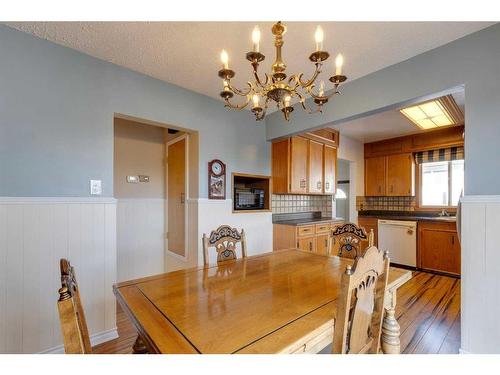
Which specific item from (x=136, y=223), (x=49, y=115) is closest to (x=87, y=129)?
(x=49, y=115)

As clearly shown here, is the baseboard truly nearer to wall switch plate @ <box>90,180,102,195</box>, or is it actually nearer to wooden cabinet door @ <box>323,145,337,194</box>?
wall switch plate @ <box>90,180,102,195</box>

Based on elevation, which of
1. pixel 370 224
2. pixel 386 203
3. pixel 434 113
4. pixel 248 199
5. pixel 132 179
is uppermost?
pixel 434 113

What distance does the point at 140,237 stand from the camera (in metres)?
3.22

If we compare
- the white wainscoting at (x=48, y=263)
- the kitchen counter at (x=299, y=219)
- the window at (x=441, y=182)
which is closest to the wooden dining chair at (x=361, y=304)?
the white wainscoting at (x=48, y=263)

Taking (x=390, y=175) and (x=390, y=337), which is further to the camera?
(x=390, y=175)

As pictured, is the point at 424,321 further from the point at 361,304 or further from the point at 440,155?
the point at 440,155

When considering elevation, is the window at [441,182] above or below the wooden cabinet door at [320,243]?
above

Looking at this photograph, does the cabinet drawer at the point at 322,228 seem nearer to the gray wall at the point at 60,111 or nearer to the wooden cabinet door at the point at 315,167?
the wooden cabinet door at the point at 315,167

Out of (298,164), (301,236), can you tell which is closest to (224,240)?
(301,236)

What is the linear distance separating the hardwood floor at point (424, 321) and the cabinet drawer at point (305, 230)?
1293mm

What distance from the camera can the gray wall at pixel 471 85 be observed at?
1563 mm

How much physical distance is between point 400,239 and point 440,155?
5.21 feet
